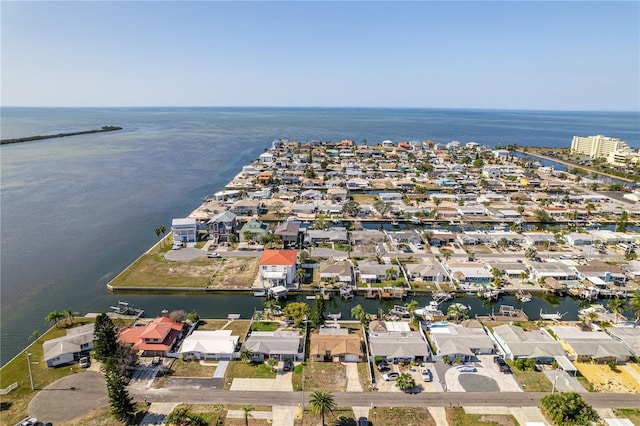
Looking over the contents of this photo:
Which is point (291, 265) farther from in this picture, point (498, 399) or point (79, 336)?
point (498, 399)

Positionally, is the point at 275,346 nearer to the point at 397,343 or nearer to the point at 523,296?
the point at 397,343

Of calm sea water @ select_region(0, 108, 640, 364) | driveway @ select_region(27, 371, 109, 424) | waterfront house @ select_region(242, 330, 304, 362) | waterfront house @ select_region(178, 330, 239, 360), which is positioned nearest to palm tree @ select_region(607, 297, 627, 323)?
calm sea water @ select_region(0, 108, 640, 364)

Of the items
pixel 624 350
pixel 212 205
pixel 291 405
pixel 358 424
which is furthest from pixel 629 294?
pixel 212 205

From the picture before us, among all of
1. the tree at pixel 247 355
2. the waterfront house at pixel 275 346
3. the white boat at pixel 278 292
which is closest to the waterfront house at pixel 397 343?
the waterfront house at pixel 275 346

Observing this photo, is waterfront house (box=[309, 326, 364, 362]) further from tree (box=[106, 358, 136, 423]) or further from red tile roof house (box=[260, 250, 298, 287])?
tree (box=[106, 358, 136, 423])

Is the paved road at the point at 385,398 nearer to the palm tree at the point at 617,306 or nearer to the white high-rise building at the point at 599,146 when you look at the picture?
the palm tree at the point at 617,306

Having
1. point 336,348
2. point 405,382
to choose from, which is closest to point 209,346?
point 336,348
